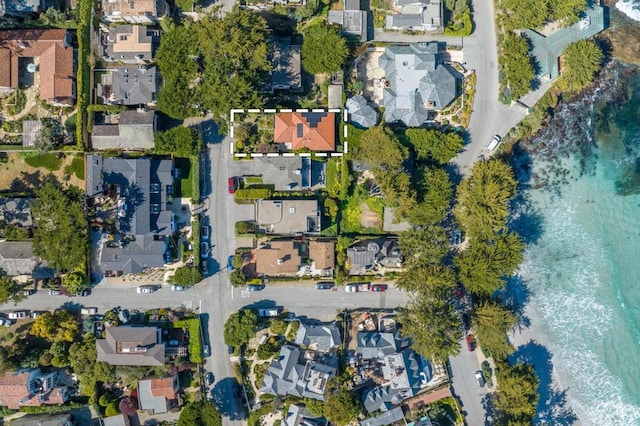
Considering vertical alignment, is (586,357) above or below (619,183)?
below

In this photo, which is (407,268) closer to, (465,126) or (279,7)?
(465,126)

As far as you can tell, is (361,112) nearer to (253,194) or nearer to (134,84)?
(253,194)

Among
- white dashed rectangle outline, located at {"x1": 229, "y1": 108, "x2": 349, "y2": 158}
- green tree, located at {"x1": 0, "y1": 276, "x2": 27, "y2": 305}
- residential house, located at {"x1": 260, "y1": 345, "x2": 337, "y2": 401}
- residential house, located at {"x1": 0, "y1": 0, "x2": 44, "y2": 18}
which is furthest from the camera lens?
white dashed rectangle outline, located at {"x1": 229, "y1": 108, "x2": 349, "y2": 158}

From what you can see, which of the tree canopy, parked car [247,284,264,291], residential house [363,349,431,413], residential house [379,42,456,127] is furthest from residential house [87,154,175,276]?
residential house [363,349,431,413]

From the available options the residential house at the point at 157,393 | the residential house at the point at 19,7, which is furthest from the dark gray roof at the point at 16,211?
the residential house at the point at 157,393

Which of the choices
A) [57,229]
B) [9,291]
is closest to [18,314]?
[9,291]

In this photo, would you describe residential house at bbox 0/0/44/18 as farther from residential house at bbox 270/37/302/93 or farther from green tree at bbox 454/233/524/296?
green tree at bbox 454/233/524/296

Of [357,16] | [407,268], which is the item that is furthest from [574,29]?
[407,268]
